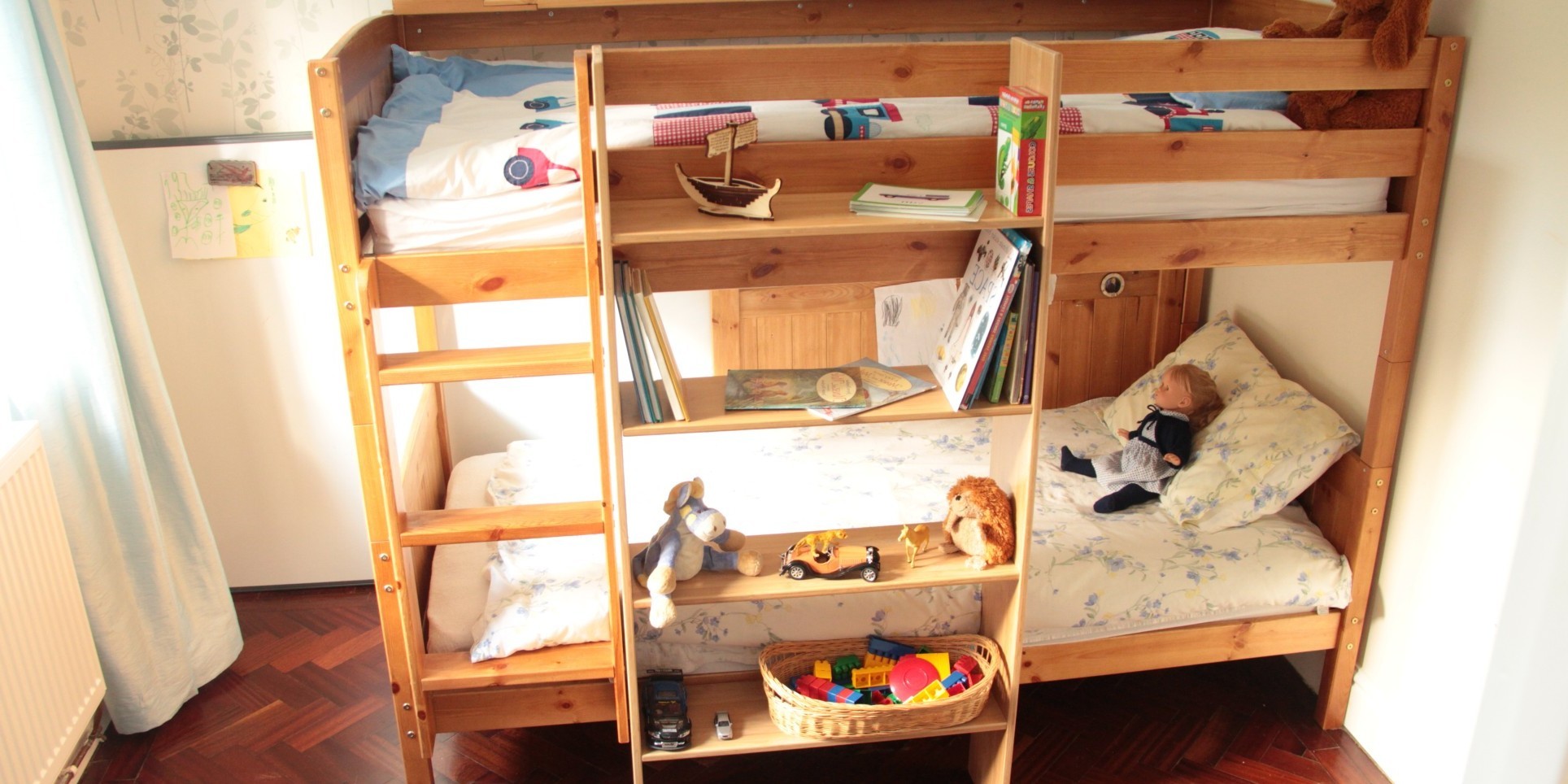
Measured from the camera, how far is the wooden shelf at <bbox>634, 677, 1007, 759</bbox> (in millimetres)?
2285

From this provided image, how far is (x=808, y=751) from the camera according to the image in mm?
2650

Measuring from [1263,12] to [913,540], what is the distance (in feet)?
5.65

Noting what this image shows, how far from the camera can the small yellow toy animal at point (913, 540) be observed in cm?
228

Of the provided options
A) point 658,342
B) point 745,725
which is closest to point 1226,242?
point 658,342

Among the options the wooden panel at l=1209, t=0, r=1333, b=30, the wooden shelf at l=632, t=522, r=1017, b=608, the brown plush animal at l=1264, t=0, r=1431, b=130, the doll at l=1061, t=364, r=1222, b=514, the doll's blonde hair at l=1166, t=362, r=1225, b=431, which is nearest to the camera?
the brown plush animal at l=1264, t=0, r=1431, b=130

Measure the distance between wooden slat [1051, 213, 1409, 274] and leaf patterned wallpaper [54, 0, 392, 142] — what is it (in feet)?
6.21

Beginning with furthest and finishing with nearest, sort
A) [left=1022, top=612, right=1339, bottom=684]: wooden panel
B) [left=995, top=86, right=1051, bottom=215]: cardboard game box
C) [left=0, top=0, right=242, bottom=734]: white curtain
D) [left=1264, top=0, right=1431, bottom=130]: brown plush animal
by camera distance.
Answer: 1. [left=1022, top=612, right=1339, bottom=684]: wooden panel
2. [left=0, top=0, right=242, bottom=734]: white curtain
3. [left=1264, top=0, right=1431, bottom=130]: brown plush animal
4. [left=995, top=86, right=1051, bottom=215]: cardboard game box

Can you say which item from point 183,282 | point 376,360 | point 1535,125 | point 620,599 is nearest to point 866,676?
point 620,599

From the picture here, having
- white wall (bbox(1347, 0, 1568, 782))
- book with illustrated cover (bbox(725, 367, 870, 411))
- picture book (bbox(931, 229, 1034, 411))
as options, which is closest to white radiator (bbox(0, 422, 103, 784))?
book with illustrated cover (bbox(725, 367, 870, 411))

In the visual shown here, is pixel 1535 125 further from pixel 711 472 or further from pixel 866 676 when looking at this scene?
pixel 711 472

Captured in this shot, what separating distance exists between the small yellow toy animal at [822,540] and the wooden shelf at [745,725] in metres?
0.37

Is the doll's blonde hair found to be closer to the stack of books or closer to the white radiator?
the stack of books

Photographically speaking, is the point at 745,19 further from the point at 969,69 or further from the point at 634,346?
the point at 634,346

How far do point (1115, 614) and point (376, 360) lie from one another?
1606 millimetres
